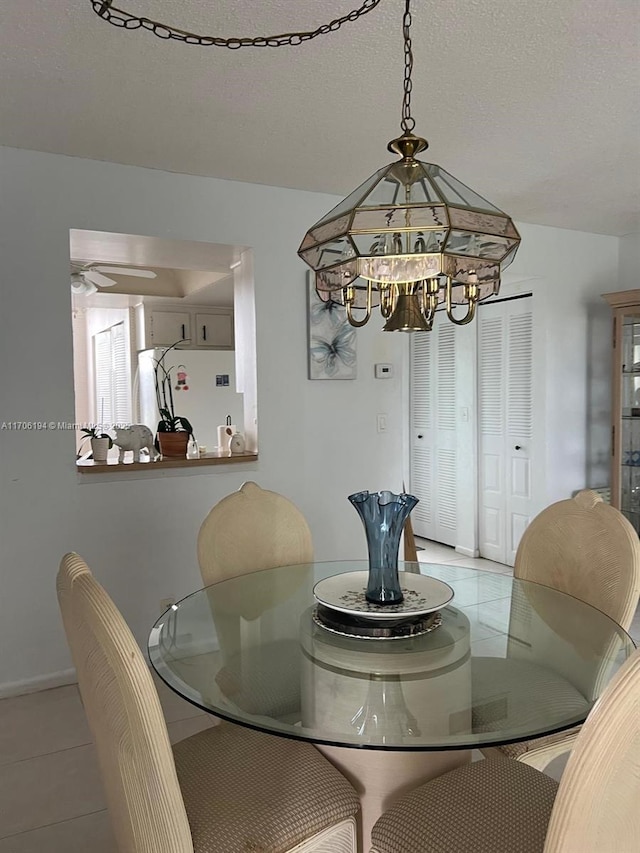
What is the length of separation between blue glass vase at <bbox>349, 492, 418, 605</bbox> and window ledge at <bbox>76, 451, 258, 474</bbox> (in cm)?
165

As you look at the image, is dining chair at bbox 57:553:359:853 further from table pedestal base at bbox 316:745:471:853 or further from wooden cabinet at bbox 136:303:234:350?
wooden cabinet at bbox 136:303:234:350

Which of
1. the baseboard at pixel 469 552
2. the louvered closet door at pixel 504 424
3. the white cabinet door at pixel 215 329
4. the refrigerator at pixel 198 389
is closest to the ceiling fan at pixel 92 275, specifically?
the white cabinet door at pixel 215 329

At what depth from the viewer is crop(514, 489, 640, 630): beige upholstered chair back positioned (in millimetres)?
1969

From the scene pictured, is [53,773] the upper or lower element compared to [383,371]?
lower

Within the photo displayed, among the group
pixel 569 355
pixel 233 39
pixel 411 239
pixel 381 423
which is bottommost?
pixel 381 423

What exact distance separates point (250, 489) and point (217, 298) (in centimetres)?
359

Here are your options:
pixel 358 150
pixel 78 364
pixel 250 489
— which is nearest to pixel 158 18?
pixel 358 150

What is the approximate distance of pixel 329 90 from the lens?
235 centimetres

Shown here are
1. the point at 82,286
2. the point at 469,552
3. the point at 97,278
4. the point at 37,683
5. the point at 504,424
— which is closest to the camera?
the point at 37,683

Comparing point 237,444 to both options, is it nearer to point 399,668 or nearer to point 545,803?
point 399,668

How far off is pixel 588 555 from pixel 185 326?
468 centimetres

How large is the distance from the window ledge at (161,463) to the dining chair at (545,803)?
2.12 m

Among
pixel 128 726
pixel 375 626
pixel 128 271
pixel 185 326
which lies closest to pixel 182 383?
pixel 185 326

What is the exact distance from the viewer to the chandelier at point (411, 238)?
146cm
